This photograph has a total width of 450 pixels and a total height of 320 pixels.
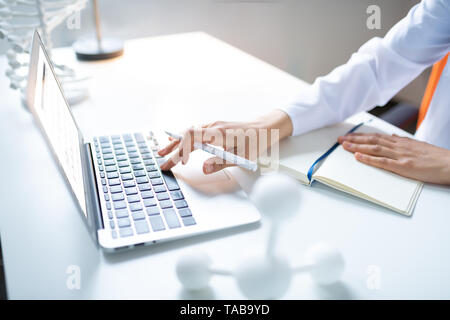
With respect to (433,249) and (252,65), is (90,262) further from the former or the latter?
(252,65)

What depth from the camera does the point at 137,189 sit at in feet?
2.05

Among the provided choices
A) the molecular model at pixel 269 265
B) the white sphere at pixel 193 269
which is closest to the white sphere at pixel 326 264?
the molecular model at pixel 269 265

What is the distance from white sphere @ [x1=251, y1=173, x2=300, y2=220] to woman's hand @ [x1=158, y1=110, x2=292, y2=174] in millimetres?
253

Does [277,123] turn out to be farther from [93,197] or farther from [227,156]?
[93,197]

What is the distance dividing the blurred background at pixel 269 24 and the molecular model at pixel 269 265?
3.89 ft

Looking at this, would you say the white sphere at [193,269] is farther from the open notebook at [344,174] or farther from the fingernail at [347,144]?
the fingernail at [347,144]

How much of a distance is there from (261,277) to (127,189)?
11.5 inches

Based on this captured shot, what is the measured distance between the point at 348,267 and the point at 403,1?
2.14m

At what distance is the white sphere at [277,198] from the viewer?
16.5 inches

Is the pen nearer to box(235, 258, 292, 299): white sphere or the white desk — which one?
the white desk

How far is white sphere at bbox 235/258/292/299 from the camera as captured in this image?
1.35ft

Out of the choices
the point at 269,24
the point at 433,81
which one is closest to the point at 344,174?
the point at 433,81

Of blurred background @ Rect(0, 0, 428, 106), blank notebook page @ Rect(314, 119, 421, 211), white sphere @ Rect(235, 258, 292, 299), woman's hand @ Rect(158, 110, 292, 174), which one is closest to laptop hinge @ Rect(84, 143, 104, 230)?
woman's hand @ Rect(158, 110, 292, 174)
